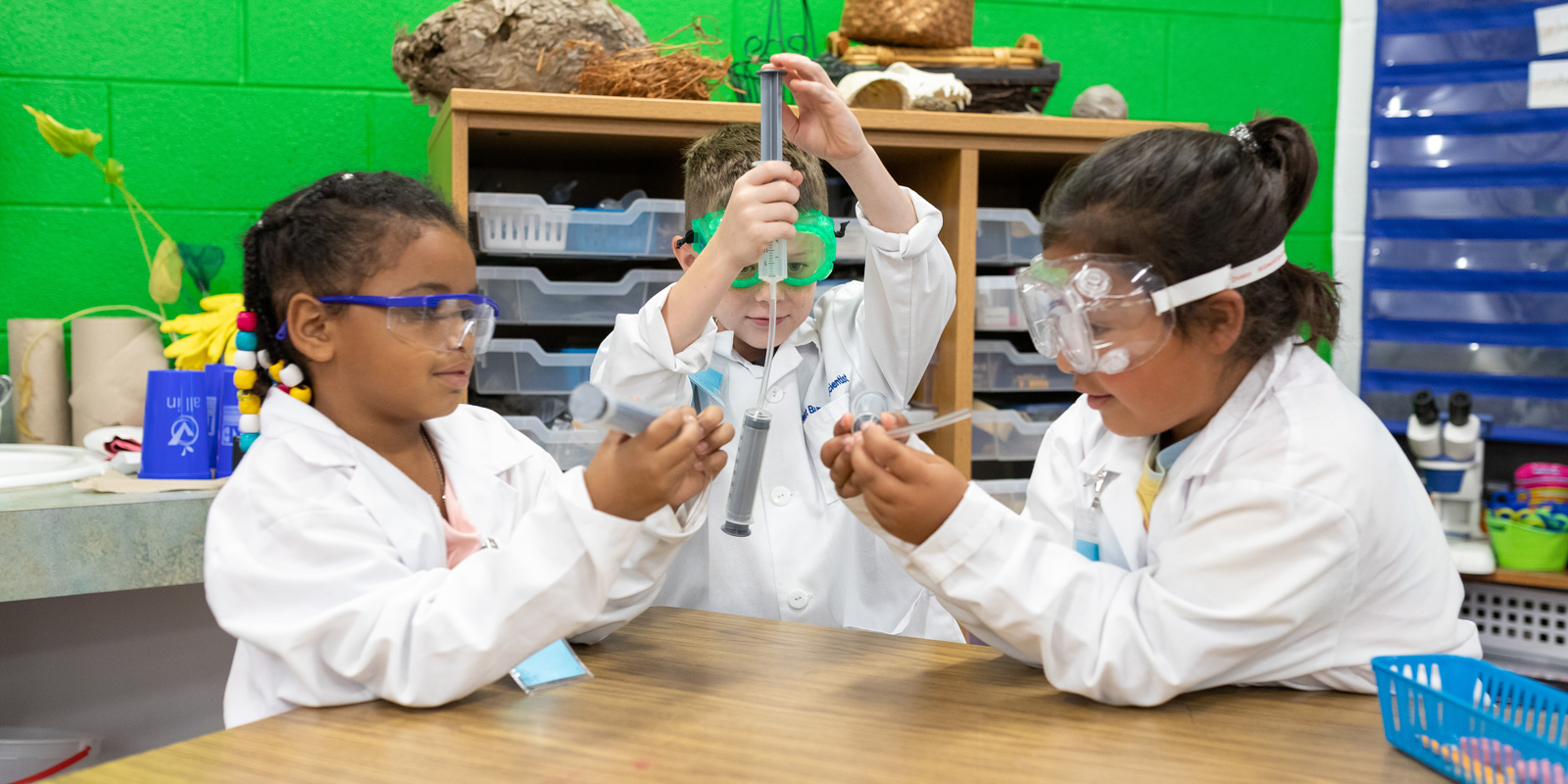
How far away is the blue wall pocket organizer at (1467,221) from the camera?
2281 millimetres

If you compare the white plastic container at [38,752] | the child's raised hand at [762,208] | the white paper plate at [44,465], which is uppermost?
the child's raised hand at [762,208]

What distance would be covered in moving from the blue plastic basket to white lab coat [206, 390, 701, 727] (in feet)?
1.94

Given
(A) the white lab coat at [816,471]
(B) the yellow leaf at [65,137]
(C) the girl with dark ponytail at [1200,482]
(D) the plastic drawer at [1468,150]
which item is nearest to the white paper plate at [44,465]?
(B) the yellow leaf at [65,137]

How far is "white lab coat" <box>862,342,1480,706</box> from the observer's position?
837 mm

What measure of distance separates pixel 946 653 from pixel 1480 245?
204 centimetres

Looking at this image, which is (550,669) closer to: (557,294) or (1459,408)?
(557,294)

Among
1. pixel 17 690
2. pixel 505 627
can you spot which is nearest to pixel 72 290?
pixel 17 690

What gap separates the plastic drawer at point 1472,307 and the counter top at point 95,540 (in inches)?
98.9

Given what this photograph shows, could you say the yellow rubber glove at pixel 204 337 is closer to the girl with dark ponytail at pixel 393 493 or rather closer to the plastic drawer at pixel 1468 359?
the girl with dark ponytail at pixel 393 493

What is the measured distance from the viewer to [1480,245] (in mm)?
2355

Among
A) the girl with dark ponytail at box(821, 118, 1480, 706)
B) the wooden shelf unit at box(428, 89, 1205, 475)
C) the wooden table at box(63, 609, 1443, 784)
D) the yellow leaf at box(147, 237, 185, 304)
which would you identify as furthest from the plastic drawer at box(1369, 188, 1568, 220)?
the yellow leaf at box(147, 237, 185, 304)

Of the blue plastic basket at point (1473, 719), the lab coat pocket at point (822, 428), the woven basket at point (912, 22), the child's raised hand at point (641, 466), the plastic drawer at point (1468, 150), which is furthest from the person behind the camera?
the plastic drawer at point (1468, 150)

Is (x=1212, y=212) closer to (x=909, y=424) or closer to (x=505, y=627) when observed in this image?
(x=909, y=424)

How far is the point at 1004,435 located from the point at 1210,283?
1252mm
